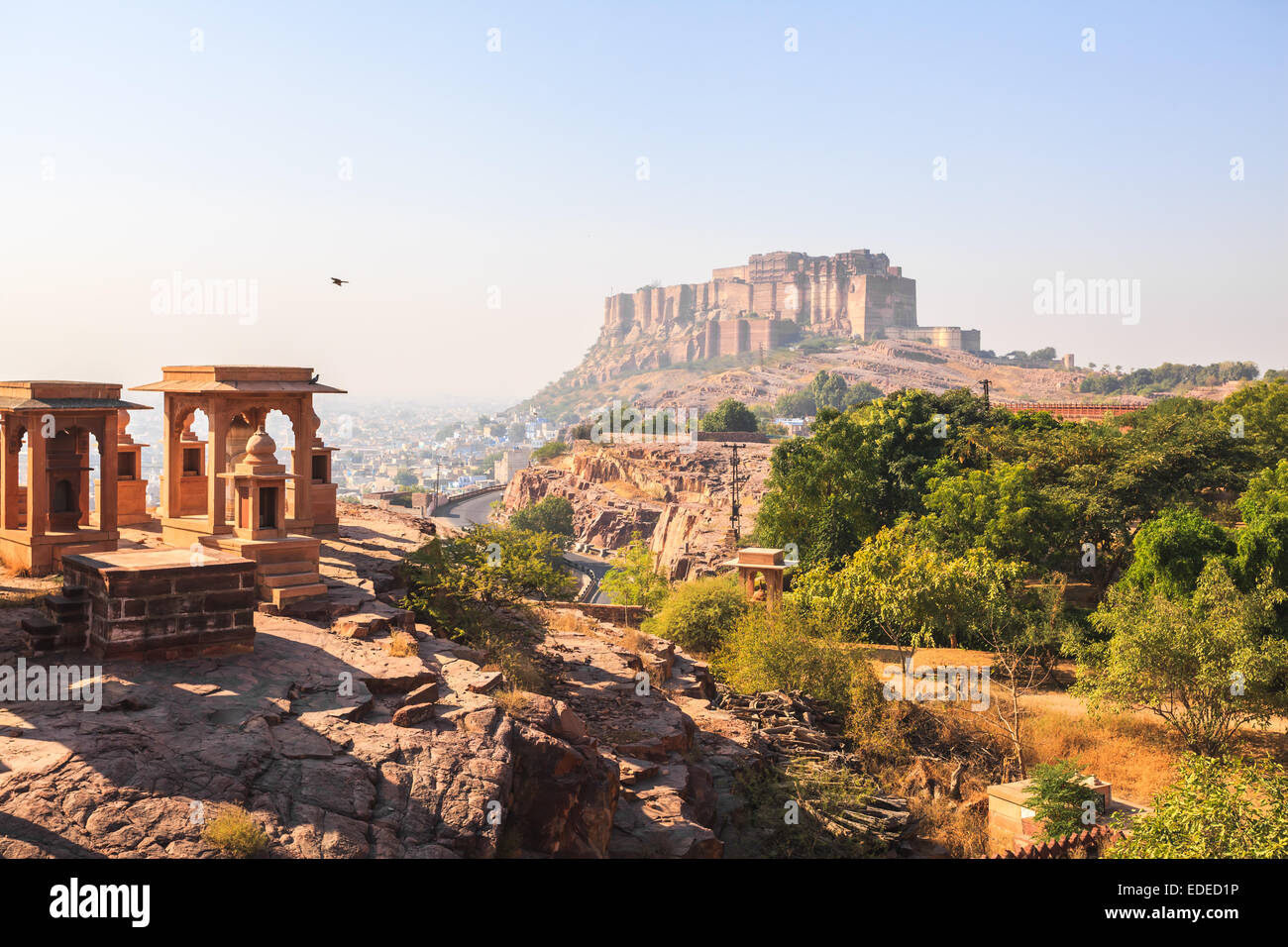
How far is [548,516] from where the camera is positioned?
72.2m

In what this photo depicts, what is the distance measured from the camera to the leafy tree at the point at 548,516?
233ft

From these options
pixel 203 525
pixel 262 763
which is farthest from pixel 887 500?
pixel 262 763

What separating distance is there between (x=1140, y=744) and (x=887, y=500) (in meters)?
13.6

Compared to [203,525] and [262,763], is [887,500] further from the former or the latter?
[262,763]

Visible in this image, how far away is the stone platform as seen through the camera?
852cm

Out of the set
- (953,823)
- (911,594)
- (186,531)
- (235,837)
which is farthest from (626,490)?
(235,837)

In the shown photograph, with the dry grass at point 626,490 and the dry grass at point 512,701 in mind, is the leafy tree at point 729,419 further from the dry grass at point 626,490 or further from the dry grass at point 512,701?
the dry grass at point 512,701

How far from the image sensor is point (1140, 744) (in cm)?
1734

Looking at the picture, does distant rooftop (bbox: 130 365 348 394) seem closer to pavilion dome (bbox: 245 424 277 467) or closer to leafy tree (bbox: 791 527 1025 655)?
pavilion dome (bbox: 245 424 277 467)

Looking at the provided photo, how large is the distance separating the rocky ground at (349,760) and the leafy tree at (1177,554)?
45.1 feet

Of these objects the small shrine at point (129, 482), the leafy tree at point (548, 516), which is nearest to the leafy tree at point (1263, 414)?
the small shrine at point (129, 482)

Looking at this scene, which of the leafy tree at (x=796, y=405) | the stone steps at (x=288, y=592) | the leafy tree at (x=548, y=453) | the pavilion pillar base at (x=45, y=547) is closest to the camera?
the stone steps at (x=288, y=592)

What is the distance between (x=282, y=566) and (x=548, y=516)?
6054 centimetres
